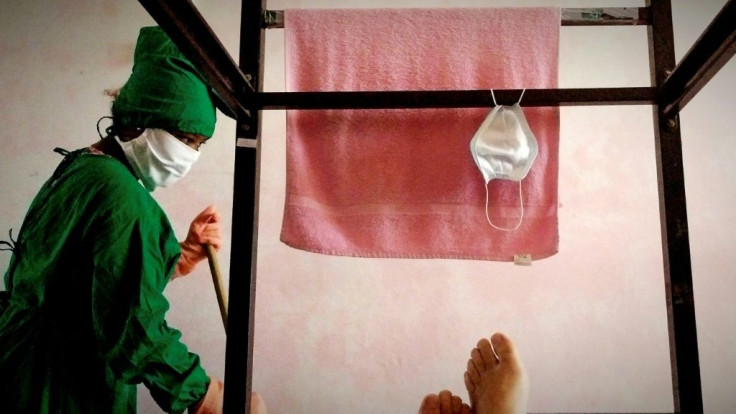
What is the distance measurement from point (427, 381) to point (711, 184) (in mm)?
1112

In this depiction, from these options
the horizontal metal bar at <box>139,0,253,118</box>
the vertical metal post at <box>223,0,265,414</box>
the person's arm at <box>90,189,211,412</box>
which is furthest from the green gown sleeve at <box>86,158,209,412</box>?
the horizontal metal bar at <box>139,0,253,118</box>

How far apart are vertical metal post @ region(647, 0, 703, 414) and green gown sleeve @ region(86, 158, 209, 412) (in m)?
0.80

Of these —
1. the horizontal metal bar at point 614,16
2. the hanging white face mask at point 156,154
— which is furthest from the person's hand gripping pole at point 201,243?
the horizontal metal bar at point 614,16

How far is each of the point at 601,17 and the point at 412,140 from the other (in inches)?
16.1

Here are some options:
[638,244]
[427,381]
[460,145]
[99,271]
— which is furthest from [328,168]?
[638,244]

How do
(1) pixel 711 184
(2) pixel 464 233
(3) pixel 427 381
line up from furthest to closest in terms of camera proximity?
Result: 1. (1) pixel 711 184
2. (3) pixel 427 381
3. (2) pixel 464 233

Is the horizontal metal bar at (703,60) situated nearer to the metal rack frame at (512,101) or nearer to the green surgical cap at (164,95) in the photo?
the metal rack frame at (512,101)

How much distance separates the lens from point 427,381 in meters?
1.68

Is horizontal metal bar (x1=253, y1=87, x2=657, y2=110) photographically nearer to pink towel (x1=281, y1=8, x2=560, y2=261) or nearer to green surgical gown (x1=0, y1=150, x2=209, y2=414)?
pink towel (x1=281, y1=8, x2=560, y2=261)

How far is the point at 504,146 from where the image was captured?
103 cm

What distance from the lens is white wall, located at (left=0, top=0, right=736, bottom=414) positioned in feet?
5.56

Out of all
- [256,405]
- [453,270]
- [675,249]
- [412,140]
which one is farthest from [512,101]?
[453,270]

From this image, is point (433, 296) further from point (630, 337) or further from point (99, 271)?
point (99, 271)

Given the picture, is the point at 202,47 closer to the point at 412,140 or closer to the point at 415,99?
the point at 415,99
